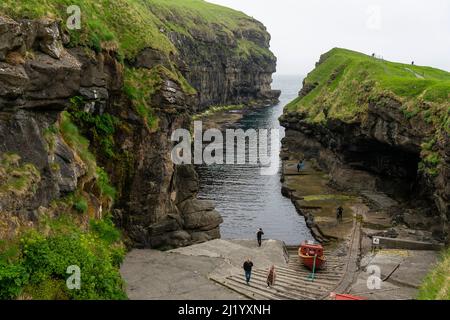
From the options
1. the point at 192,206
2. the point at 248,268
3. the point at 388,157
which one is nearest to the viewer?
the point at 248,268

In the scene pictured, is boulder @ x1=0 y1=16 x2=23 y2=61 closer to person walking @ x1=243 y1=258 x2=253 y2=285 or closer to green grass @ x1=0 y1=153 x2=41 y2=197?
green grass @ x1=0 y1=153 x2=41 y2=197

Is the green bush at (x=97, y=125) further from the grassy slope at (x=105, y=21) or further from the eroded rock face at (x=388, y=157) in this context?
the eroded rock face at (x=388, y=157)

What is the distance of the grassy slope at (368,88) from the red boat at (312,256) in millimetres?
17274

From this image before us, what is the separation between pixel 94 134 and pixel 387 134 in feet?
136

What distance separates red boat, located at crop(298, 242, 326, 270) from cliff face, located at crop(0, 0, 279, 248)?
461 inches

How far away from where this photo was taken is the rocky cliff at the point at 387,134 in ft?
181

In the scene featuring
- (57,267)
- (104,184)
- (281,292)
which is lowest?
(281,292)

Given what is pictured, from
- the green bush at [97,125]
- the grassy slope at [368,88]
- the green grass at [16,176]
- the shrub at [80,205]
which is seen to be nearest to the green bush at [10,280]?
the green grass at [16,176]

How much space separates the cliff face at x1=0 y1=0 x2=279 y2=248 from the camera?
1088 inches

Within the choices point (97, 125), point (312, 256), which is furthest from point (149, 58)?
point (312, 256)

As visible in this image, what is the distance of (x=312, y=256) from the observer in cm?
4334

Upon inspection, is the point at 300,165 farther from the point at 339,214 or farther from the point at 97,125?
the point at 97,125
